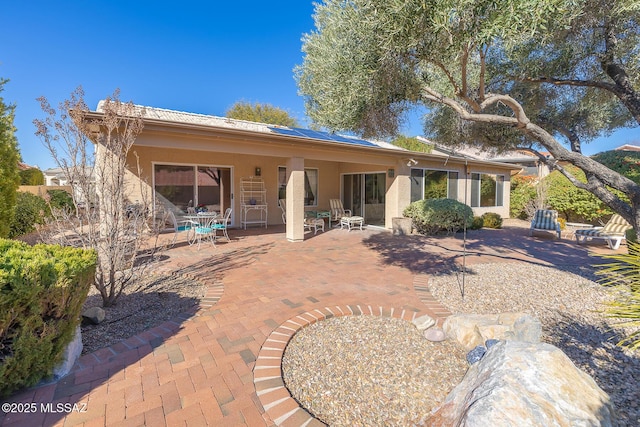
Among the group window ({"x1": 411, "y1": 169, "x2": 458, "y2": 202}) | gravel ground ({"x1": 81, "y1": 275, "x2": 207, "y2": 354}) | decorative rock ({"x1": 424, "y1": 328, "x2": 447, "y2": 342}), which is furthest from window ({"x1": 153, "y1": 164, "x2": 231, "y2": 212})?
decorative rock ({"x1": 424, "y1": 328, "x2": 447, "y2": 342})

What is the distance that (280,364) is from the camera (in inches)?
115

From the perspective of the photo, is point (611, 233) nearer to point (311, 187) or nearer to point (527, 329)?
point (527, 329)

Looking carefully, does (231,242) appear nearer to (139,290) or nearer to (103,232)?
(139,290)

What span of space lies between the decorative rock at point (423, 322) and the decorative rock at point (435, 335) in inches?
3.5

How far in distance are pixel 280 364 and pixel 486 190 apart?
16792mm

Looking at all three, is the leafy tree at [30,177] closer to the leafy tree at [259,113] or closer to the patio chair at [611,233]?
the leafy tree at [259,113]

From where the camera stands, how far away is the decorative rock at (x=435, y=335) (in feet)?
11.1

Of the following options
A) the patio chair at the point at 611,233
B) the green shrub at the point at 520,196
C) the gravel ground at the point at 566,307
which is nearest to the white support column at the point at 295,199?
the gravel ground at the point at 566,307

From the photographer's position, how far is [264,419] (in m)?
2.24

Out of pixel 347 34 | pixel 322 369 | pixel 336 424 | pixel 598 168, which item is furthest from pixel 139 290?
pixel 598 168

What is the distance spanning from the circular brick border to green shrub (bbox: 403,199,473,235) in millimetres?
Answer: 7582

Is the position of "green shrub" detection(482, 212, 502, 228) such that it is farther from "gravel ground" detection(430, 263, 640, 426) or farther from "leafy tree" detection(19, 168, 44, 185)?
"leafy tree" detection(19, 168, 44, 185)

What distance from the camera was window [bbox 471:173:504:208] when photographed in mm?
15883

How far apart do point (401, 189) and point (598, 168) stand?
7816 mm
